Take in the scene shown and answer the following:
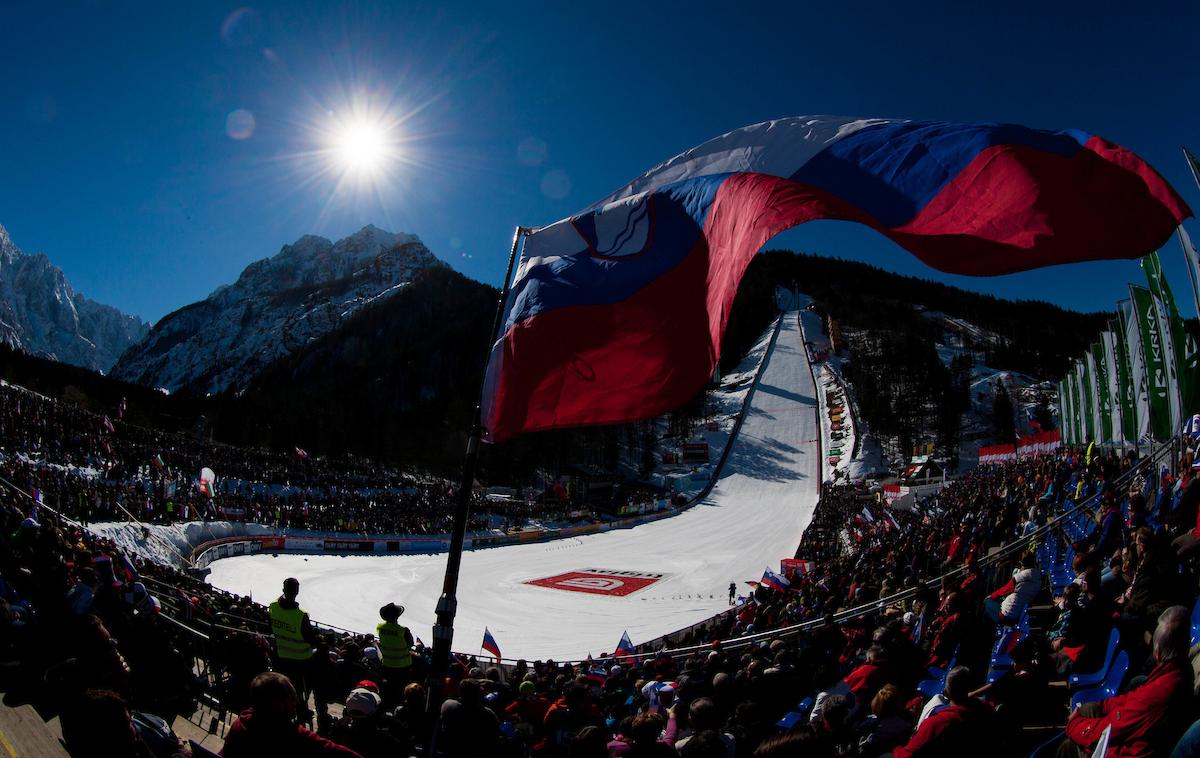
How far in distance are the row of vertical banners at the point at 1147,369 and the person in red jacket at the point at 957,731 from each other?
865cm

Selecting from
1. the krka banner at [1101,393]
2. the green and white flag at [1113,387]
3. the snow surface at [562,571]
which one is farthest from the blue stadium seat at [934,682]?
the krka banner at [1101,393]

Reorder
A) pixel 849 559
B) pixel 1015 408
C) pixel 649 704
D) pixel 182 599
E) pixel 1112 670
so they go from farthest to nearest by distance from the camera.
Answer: pixel 1015 408, pixel 849 559, pixel 182 599, pixel 649 704, pixel 1112 670

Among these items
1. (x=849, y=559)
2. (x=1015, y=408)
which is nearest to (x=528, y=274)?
(x=849, y=559)

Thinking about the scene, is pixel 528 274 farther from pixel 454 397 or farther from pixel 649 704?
pixel 454 397

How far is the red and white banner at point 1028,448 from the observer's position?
3656 centimetres

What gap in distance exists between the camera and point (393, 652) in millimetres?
6145

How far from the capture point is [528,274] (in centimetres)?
496

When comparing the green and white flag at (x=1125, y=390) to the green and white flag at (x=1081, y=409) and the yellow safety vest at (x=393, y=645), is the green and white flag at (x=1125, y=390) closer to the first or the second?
the green and white flag at (x=1081, y=409)

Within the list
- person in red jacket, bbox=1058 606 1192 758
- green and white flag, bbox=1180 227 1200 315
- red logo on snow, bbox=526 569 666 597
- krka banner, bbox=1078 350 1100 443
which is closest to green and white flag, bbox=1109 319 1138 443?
krka banner, bbox=1078 350 1100 443

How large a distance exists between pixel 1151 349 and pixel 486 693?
49.4ft

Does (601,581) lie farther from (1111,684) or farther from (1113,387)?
(1111,684)

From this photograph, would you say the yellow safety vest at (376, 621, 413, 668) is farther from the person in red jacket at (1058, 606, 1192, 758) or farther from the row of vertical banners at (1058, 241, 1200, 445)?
the row of vertical banners at (1058, 241, 1200, 445)

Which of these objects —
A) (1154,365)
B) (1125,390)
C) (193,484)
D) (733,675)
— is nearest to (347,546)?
(193,484)

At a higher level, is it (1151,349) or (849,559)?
(1151,349)
